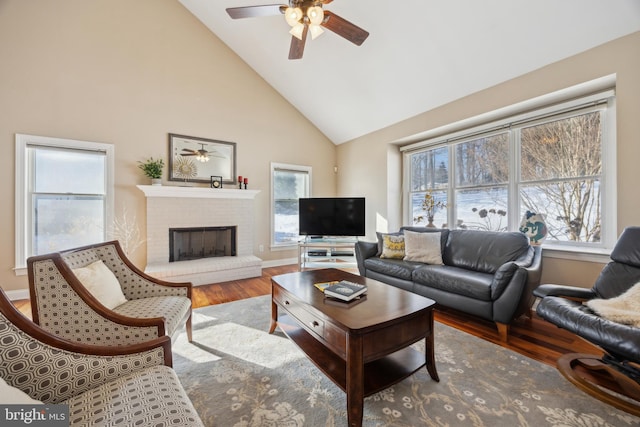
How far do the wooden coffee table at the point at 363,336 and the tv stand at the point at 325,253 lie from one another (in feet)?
7.32

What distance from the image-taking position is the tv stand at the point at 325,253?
4.31 meters

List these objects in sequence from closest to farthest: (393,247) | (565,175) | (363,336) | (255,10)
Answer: (363,336) < (255,10) < (565,175) < (393,247)

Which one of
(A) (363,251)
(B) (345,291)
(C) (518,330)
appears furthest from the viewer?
(A) (363,251)

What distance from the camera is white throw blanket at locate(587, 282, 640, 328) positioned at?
154cm

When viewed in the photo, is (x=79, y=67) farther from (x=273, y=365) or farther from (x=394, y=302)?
(x=394, y=302)

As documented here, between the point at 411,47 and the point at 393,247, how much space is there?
2543 mm

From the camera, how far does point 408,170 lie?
470cm

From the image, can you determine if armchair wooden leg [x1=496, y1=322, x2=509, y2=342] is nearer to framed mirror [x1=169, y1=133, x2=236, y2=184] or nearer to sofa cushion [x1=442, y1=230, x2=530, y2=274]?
sofa cushion [x1=442, y1=230, x2=530, y2=274]

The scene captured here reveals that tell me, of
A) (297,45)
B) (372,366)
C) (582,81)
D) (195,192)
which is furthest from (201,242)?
(582,81)

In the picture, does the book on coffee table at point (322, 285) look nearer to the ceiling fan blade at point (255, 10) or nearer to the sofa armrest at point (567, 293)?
the sofa armrest at point (567, 293)

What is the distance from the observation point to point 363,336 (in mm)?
1366

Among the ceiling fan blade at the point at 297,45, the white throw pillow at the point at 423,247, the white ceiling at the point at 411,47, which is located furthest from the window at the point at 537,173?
the ceiling fan blade at the point at 297,45

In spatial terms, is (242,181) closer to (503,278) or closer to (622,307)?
(503,278)

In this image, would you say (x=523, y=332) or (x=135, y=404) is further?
(x=523, y=332)
